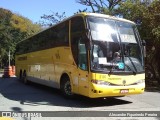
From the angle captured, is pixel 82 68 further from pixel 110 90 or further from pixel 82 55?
pixel 110 90

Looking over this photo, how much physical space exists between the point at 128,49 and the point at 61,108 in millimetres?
3289

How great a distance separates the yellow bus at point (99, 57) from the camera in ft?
37.7

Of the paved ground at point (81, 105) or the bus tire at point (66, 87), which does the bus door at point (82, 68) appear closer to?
the paved ground at point (81, 105)

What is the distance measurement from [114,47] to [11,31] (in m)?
66.5

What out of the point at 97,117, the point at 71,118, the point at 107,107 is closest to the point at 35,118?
the point at 71,118

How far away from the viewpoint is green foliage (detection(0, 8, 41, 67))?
6600 cm

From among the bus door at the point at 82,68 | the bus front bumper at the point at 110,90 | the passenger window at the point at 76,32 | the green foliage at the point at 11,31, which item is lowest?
the bus front bumper at the point at 110,90

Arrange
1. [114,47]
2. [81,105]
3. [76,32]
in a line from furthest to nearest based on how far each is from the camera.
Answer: [76,32] < [81,105] < [114,47]

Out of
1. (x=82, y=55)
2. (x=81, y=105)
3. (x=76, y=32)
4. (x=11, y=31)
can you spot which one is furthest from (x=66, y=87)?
(x=11, y=31)

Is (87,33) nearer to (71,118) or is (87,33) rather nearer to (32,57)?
(71,118)

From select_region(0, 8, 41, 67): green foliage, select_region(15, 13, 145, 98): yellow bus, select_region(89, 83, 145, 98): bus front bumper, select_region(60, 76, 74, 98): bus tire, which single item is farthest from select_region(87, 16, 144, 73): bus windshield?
select_region(0, 8, 41, 67): green foliage

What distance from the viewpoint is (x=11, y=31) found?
76000mm

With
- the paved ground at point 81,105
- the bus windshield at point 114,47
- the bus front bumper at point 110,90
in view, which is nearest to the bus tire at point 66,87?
the paved ground at point 81,105

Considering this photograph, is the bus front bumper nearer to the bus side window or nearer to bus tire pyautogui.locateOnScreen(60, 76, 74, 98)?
the bus side window
